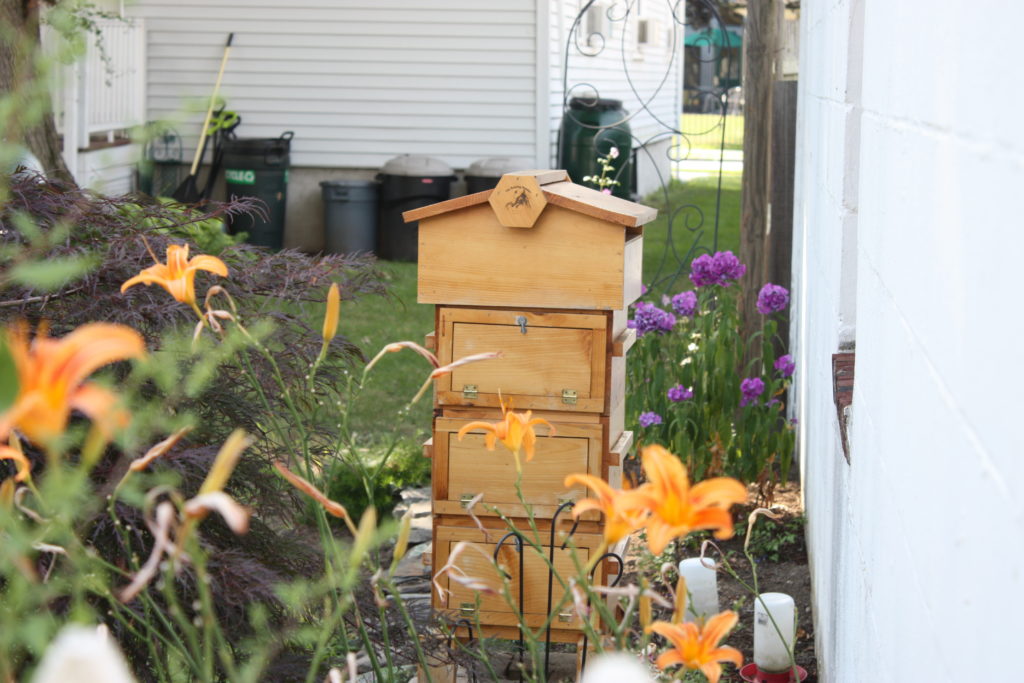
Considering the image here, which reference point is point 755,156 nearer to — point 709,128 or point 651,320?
point 651,320

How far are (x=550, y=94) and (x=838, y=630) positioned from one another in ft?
31.8

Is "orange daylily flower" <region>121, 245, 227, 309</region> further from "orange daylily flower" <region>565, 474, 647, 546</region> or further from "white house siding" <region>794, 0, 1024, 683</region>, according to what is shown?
"white house siding" <region>794, 0, 1024, 683</region>

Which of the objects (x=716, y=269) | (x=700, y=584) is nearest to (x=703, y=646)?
(x=700, y=584)

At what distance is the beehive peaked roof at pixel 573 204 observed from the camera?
108 inches

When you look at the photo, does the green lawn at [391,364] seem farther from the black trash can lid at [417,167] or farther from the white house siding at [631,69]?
the white house siding at [631,69]

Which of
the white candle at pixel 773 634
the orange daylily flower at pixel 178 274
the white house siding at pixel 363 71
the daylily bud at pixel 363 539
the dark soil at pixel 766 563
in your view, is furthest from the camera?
the white house siding at pixel 363 71

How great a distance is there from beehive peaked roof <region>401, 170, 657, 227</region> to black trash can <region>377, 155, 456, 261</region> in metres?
8.03

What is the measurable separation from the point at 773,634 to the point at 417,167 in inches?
336

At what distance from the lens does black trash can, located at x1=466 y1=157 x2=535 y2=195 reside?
10938 mm

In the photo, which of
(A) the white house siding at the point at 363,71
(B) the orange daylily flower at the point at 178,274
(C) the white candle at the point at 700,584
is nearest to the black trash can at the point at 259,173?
(A) the white house siding at the point at 363,71

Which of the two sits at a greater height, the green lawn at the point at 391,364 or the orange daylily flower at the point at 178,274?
the orange daylily flower at the point at 178,274

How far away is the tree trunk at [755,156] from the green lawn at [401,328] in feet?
0.92

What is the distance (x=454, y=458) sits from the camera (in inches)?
115

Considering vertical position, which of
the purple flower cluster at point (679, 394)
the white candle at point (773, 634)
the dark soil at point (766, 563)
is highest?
the purple flower cluster at point (679, 394)
